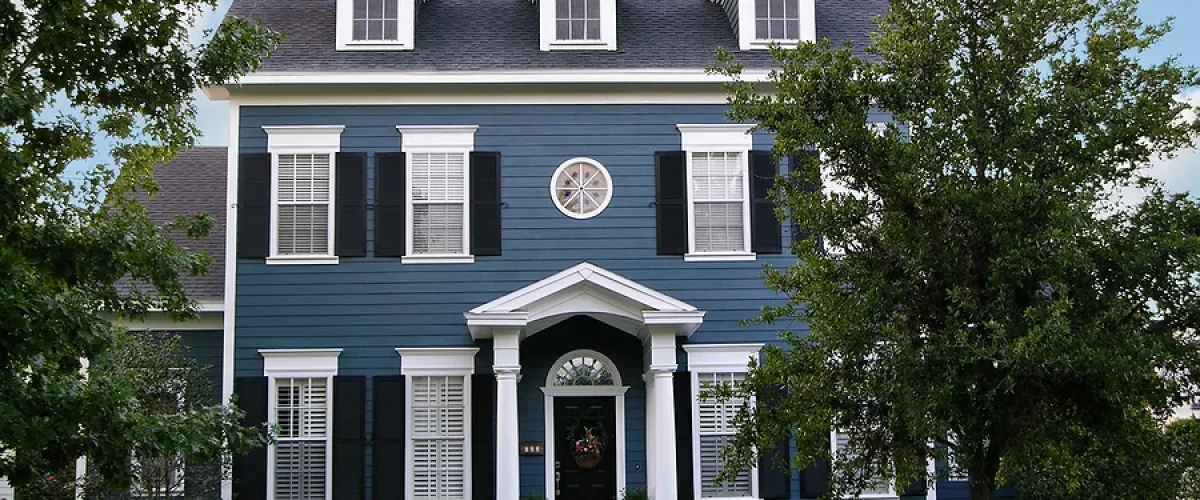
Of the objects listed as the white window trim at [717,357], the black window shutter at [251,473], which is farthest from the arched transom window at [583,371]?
the black window shutter at [251,473]

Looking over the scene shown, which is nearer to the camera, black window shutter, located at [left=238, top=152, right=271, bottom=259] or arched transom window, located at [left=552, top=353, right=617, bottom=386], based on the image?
black window shutter, located at [left=238, top=152, right=271, bottom=259]

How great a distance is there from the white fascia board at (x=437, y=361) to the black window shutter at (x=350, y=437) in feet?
1.80

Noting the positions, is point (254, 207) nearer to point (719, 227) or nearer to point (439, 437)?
point (439, 437)

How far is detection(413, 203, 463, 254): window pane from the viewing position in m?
15.1

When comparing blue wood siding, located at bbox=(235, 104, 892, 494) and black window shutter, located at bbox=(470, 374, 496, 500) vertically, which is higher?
blue wood siding, located at bbox=(235, 104, 892, 494)

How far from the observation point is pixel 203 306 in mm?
15508

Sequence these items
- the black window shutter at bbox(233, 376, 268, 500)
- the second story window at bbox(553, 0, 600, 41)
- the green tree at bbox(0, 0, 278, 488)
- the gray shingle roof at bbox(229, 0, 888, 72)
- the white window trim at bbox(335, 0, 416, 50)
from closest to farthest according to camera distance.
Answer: the green tree at bbox(0, 0, 278, 488)
the black window shutter at bbox(233, 376, 268, 500)
the gray shingle roof at bbox(229, 0, 888, 72)
the white window trim at bbox(335, 0, 416, 50)
the second story window at bbox(553, 0, 600, 41)

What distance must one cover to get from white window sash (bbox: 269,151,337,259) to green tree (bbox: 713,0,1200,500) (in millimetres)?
6818

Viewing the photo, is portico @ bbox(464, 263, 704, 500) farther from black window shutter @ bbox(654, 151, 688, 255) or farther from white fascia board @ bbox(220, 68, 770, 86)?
white fascia board @ bbox(220, 68, 770, 86)

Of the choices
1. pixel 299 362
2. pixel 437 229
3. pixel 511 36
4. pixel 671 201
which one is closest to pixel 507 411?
pixel 437 229

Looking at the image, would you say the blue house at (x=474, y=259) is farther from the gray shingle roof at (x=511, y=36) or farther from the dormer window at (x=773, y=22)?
the dormer window at (x=773, y=22)

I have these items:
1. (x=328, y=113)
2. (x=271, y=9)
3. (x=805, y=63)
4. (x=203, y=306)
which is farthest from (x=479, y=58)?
(x=805, y=63)

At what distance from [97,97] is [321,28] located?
7.09 m

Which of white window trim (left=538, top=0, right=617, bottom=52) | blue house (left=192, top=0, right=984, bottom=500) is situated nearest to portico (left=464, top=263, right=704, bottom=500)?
blue house (left=192, top=0, right=984, bottom=500)
